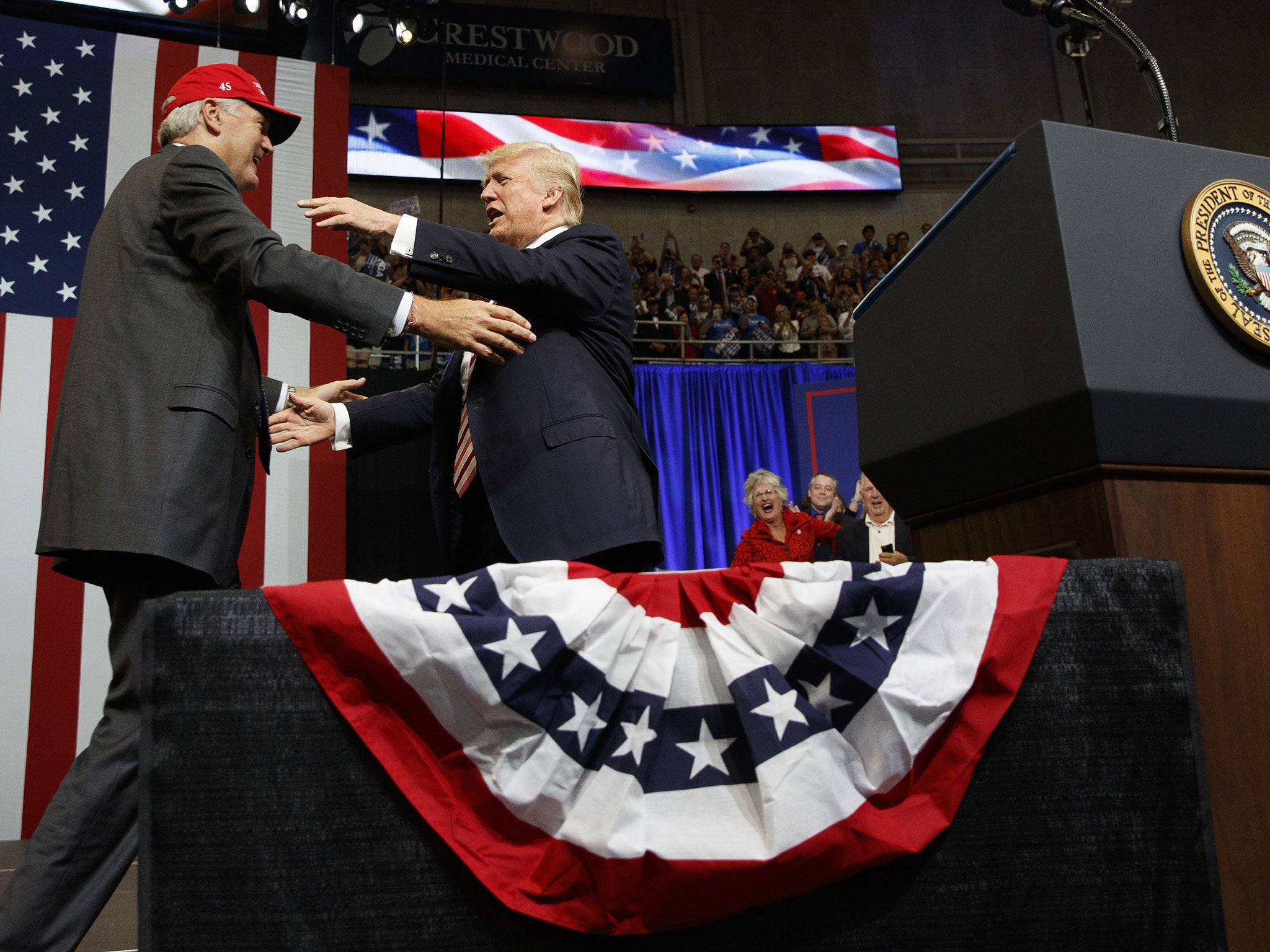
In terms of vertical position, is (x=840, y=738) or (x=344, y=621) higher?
(x=344, y=621)

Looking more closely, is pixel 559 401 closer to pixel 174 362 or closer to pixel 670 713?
pixel 174 362

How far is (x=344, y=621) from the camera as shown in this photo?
788 millimetres

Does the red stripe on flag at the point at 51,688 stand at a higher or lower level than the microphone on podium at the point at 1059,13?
lower

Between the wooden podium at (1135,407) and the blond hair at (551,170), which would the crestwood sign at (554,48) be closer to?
the blond hair at (551,170)

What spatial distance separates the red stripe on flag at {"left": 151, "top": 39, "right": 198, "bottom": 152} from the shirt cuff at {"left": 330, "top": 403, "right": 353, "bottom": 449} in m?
2.56

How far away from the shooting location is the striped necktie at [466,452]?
1.45m

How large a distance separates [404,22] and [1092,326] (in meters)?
4.54

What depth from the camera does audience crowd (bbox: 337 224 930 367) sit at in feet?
25.7

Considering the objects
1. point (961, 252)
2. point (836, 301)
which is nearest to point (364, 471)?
point (961, 252)

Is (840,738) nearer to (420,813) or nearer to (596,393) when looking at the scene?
(420,813)

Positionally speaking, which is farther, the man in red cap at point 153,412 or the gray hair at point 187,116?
the gray hair at point 187,116

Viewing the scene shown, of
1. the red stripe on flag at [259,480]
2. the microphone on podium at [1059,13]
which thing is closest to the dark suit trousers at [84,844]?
the microphone on podium at [1059,13]

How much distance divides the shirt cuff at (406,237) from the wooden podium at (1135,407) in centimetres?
72

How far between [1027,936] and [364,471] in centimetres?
444
